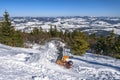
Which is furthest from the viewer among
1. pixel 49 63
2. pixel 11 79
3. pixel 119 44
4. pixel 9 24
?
pixel 119 44

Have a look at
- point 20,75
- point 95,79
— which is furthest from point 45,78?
point 95,79

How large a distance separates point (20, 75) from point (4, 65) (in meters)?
2.47

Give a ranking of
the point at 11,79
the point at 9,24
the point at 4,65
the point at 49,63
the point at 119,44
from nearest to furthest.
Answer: the point at 11,79
the point at 4,65
the point at 49,63
the point at 9,24
the point at 119,44

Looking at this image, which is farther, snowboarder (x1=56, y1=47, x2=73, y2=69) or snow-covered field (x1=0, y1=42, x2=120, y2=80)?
snowboarder (x1=56, y1=47, x2=73, y2=69)

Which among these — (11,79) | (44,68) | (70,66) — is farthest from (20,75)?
(70,66)

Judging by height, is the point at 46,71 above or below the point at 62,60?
below

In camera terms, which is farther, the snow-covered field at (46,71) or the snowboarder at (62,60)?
the snowboarder at (62,60)

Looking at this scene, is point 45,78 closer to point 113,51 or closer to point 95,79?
point 95,79

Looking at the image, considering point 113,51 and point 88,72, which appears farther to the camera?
point 113,51

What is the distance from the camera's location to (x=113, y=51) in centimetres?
5022

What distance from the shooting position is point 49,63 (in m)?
14.9

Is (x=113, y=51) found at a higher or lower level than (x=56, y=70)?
lower

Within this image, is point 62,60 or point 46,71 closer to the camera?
point 46,71

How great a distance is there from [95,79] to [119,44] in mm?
36892
